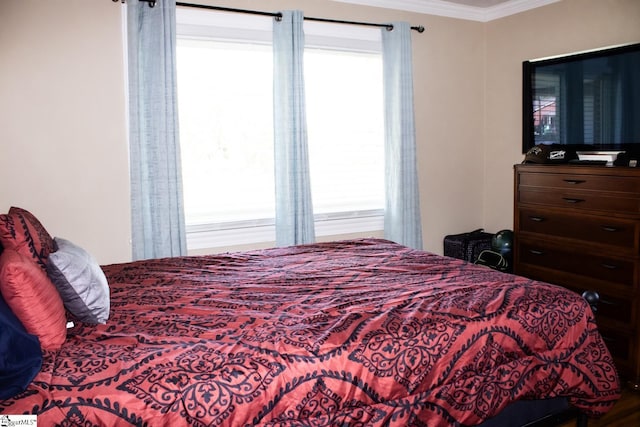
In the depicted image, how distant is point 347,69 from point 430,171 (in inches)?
47.5

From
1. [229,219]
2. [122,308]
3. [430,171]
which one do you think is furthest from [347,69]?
[122,308]

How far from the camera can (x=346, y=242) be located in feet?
12.0

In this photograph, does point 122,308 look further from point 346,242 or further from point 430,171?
point 430,171

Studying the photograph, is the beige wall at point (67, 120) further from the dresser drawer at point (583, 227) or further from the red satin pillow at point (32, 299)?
the dresser drawer at point (583, 227)

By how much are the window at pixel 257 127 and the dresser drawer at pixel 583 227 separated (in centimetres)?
134

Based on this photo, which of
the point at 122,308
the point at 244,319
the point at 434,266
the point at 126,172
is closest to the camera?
the point at 244,319

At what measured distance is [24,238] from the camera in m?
2.16

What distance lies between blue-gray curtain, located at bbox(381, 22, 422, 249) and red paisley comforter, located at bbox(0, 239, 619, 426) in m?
2.07

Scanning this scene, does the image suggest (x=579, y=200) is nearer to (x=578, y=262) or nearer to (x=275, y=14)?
(x=578, y=262)

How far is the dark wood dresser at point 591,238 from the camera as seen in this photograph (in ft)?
11.1

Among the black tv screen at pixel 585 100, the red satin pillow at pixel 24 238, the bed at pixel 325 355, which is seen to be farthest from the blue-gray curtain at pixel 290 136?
the red satin pillow at pixel 24 238

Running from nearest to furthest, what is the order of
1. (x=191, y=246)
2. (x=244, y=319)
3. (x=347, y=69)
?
(x=244, y=319), (x=191, y=246), (x=347, y=69)

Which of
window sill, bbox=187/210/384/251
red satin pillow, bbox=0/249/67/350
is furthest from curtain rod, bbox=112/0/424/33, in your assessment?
red satin pillow, bbox=0/249/67/350

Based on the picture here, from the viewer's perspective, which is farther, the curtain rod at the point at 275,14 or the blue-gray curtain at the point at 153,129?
the curtain rod at the point at 275,14
